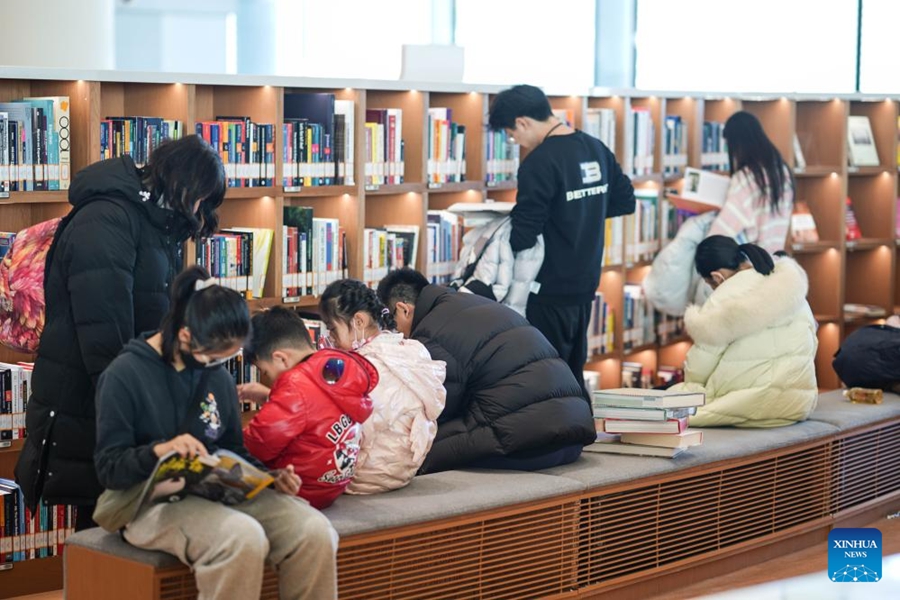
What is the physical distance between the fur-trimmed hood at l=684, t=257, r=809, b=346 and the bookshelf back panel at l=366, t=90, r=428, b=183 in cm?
146

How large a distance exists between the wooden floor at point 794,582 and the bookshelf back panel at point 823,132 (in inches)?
123

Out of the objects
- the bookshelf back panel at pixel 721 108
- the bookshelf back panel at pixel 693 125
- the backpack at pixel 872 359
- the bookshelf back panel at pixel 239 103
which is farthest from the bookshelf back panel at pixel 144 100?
the bookshelf back panel at pixel 721 108

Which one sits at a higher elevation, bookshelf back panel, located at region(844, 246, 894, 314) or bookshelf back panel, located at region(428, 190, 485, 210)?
bookshelf back panel, located at region(428, 190, 485, 210)

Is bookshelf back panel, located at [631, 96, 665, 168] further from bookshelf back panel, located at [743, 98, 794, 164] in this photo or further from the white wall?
the white wall

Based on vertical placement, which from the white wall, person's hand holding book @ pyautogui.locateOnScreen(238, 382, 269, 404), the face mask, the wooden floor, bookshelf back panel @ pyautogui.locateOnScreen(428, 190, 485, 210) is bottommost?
the wooden floor

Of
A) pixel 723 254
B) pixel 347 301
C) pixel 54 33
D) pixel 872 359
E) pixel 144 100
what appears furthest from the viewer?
pixel 54 33

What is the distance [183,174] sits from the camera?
3.94 meters

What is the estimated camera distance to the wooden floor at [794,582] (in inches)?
98.3

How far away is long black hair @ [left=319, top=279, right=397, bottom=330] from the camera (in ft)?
15.0

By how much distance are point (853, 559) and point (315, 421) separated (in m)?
1.82

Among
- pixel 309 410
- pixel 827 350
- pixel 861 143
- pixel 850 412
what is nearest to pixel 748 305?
pixel 850 412

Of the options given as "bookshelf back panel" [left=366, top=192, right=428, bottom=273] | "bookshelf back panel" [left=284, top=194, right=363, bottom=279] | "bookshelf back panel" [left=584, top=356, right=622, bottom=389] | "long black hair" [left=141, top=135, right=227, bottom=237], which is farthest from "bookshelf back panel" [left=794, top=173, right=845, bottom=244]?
"long black hair" [left=141, top=135, right=227, bottom=237]

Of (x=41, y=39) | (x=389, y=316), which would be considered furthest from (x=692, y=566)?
(x=41, y=39)

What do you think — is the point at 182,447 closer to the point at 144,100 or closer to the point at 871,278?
the point at 144,100
